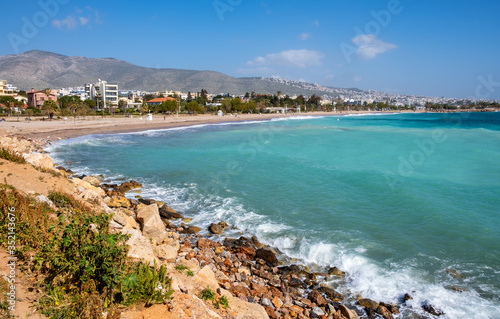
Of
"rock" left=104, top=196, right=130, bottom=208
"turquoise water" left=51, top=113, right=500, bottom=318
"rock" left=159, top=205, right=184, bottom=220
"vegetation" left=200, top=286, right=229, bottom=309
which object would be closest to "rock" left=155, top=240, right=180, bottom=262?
"vegetation" left=200, top=286, right=229, bottom=309

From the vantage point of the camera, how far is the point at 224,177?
18.6m

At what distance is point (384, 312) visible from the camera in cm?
679

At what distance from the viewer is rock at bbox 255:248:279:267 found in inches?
339

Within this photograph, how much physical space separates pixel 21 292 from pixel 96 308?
110cm

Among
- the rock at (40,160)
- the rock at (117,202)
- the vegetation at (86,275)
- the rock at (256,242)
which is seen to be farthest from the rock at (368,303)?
the rock at (40,160)

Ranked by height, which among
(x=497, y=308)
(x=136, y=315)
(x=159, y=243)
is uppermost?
(x=136, y=315)

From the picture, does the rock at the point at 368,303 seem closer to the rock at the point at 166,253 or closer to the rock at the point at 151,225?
the rock at the point at 166,253

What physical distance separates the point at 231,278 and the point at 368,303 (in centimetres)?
314

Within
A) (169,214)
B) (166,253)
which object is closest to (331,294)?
(166,253)

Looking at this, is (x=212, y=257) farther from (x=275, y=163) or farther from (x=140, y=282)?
(x=275, y=163)

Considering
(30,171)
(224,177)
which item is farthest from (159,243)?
(224,177)

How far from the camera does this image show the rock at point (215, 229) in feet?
34.2

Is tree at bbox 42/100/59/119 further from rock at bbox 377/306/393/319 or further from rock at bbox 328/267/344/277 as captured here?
rock at bbox 377/306/393/319

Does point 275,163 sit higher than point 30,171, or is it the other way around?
point 30,171
